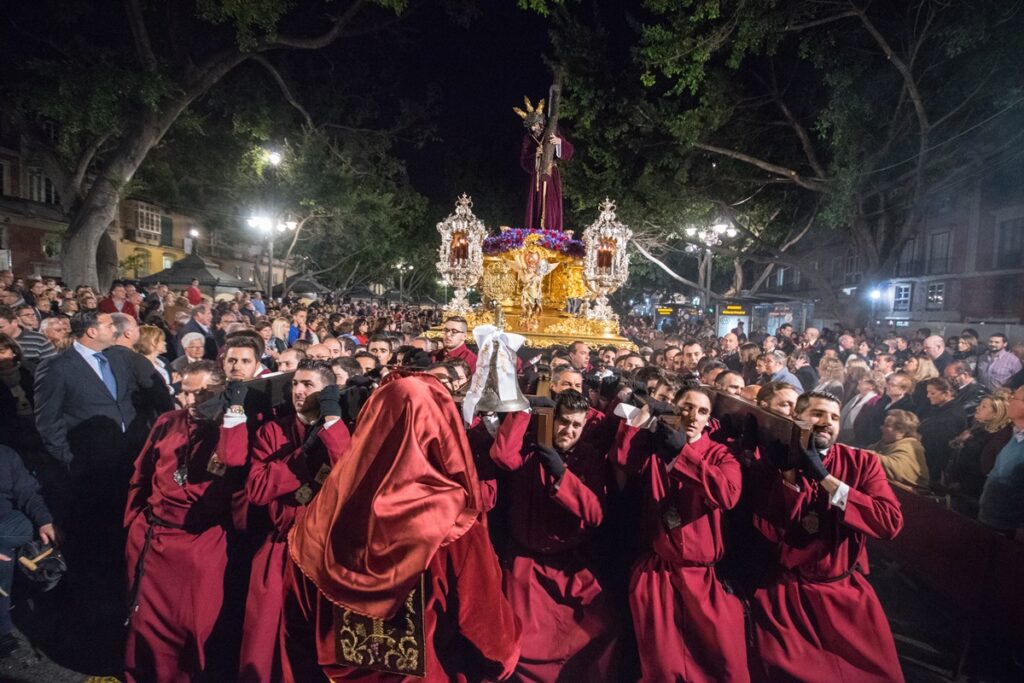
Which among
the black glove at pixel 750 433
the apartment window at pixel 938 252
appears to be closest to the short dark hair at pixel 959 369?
the black glove at pixel 750 433

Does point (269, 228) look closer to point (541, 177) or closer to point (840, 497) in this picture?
point (541, 177)

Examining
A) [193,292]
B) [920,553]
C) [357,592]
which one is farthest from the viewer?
[193,292]

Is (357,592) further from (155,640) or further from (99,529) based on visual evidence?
(99,529)

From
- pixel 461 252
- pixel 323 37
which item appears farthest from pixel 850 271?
pixel 323 37

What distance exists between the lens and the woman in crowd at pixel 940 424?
19.6ft

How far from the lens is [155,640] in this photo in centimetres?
351

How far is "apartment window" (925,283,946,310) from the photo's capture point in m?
28.3

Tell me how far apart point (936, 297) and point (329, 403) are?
114 feet

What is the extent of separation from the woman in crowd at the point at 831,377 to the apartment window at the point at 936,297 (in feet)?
88.2

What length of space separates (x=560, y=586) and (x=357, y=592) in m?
1.54

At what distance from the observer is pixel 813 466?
309 centimetres

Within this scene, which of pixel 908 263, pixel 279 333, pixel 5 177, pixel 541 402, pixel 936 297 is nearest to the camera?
pixel 541 402

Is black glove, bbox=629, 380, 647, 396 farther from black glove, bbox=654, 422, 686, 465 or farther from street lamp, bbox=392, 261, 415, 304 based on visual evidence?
street lamp, bbox=392, 261, 415, 304

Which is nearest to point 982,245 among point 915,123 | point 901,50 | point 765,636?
point 915,123
